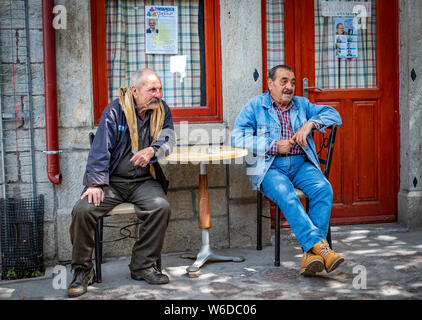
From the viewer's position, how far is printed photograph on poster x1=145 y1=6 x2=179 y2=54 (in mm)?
4645

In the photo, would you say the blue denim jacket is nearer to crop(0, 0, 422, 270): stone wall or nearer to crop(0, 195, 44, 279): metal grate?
crop(0, 0, 422, 270): stone wall

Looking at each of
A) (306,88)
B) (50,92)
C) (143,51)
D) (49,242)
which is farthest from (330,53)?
(49,242)

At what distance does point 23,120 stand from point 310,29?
297 centimetres

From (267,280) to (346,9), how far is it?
120 inches

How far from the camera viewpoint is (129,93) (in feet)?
12.8

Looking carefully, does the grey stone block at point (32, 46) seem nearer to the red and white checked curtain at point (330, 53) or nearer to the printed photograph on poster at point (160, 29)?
the printed photograph on poster at point (160, 29)

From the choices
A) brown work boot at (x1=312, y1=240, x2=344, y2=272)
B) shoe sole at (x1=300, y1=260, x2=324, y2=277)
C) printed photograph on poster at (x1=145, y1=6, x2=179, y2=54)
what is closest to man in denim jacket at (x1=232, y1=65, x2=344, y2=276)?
brown work boot at (x1=312, y1=240, x2=344, y2=272)

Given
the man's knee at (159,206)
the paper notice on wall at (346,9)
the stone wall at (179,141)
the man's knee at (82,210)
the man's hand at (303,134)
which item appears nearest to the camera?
the man's knee at (82,210)

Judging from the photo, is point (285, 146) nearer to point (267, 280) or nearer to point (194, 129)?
point (194, 129)

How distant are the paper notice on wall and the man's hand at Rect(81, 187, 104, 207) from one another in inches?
120

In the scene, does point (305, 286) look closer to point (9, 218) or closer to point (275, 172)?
point (275, 172)

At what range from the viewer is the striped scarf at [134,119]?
3.82 meters

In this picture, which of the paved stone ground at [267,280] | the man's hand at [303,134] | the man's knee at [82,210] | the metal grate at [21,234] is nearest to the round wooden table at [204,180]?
the paved stone ground at [267,280]
